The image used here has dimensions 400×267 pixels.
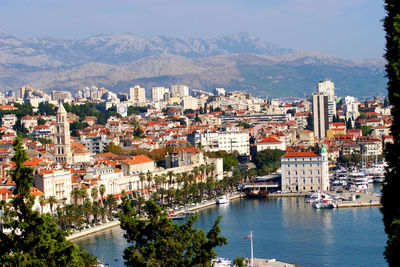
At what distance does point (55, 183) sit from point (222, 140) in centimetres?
2438

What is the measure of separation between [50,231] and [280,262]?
1161 centimetres

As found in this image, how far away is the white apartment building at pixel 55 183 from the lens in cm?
3111

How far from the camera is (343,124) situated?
228 feet

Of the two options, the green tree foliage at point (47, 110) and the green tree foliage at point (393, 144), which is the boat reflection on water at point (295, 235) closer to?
the green tree foliage at point (393, 144)

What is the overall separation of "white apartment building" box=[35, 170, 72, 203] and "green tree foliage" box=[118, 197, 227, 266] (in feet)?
69.1

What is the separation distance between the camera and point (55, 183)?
3178cm

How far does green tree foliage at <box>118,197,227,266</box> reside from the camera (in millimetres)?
10203

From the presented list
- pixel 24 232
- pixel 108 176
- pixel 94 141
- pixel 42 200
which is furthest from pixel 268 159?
pixel 24 232

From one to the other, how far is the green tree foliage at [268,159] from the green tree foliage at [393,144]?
38630mm

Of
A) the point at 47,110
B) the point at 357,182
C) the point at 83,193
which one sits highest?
the point at 47,110

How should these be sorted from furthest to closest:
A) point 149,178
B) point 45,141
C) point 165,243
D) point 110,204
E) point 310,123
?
point 310,123, point 45,141, point 149,178, point 110,204, point 165,243

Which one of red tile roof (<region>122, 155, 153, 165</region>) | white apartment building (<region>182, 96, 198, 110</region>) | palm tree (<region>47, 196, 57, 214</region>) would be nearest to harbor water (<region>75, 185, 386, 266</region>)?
palm tree (<region>47, 196, 57, 214</region>)

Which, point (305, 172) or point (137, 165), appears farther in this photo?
point (137, 165)

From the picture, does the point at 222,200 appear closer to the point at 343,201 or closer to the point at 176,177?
the point at 176,177
